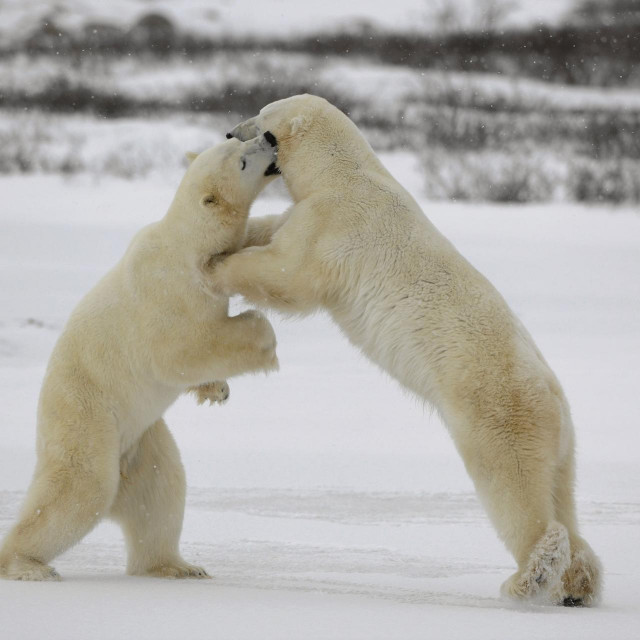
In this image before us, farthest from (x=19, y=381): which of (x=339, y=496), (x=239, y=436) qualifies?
(x=339, y=496)

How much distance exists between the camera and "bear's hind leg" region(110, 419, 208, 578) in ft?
10.4

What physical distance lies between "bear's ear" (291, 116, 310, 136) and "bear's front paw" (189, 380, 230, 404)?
2.58ft

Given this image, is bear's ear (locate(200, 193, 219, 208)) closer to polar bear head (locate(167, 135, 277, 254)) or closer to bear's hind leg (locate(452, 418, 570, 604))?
polar bear head (locate(167, 135, 277, 254))

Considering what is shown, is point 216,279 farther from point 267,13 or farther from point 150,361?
point 267,13

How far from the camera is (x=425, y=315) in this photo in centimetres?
296

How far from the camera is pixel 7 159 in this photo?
12.0m

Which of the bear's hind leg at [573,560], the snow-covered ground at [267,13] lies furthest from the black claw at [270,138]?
the snow-covered ground at [267,13]

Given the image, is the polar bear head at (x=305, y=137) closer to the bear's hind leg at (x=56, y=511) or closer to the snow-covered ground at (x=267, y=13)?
the bear's hind leg at (x=56, y=511)

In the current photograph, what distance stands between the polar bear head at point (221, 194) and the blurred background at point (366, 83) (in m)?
8.35

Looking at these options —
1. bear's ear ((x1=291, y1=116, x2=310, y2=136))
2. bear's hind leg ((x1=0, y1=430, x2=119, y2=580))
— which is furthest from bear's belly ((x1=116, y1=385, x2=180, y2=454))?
bear's ear ((x1=291, y1=116, x2=310, y2=136))

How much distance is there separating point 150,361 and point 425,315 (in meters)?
0.77

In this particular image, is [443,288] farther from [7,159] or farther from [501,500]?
[7,159]

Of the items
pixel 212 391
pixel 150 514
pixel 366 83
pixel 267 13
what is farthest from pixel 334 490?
pixel 267 13

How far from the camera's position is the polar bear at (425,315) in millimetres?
2758
